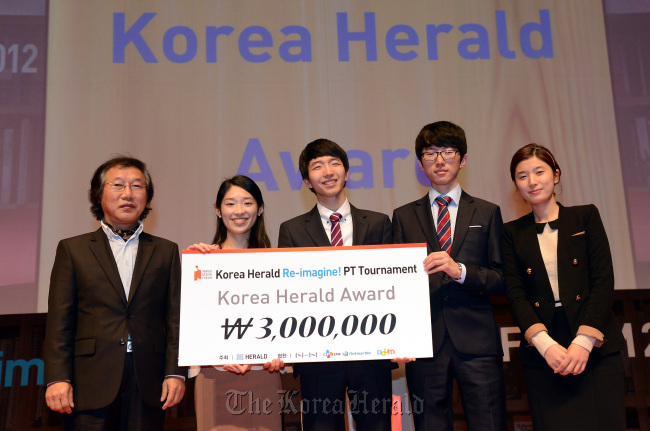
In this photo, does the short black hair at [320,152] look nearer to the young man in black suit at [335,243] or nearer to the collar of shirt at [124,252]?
the young man in black suit at [335,243]

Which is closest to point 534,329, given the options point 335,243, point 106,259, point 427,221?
point 427,221

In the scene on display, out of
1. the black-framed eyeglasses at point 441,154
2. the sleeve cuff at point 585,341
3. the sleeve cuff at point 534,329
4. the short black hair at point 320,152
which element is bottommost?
the sleeve cuff at point 585,341

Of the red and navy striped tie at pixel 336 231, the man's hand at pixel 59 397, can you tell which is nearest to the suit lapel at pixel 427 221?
the red and navy striped tie at pixel 336 231

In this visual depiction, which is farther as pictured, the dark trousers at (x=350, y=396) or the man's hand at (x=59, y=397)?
the dark trousers at (x=350, y=396)

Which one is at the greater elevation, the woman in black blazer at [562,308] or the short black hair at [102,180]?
the short black hair at [102,180]

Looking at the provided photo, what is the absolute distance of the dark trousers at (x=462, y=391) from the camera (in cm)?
236

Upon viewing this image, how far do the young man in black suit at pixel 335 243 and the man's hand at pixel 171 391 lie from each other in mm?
516

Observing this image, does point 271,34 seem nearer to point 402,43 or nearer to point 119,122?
point 402,43

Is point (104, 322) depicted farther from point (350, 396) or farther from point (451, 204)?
point (451, 204)

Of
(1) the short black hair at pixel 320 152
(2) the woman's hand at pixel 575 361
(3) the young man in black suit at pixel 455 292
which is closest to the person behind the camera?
(2) the woman's hand at pixel 575 361

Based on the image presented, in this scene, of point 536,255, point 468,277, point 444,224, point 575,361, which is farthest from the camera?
point 444,224

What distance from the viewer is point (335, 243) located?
2625 mm

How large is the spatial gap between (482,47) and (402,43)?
0.58 meters

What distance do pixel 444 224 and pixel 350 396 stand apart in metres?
0.88
